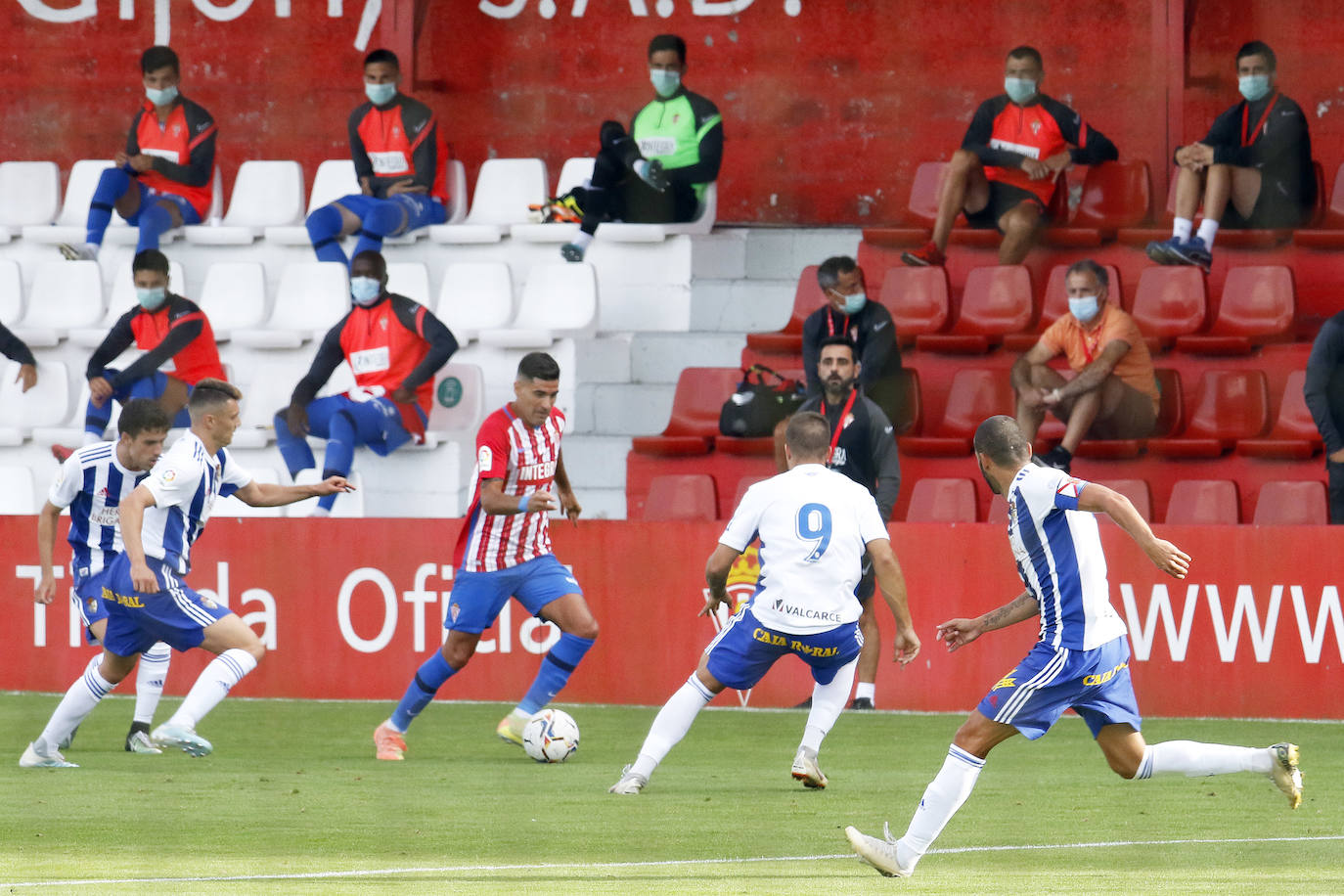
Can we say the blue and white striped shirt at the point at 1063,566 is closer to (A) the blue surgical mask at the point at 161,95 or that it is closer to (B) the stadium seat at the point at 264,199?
(A) the blue surgical mask at the point at 161,95

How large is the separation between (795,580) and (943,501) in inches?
201

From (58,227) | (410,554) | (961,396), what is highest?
(58,227)

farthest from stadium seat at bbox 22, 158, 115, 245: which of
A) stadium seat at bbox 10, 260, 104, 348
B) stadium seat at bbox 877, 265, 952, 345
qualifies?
stadium seat at bbox 877, 265, 952, 345

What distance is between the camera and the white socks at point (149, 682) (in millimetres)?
10312

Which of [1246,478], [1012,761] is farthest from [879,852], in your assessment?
[1246,478]

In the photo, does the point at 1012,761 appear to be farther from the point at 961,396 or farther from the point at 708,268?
the point at 708,268

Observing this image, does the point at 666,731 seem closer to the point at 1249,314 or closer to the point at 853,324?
the point at 853,324

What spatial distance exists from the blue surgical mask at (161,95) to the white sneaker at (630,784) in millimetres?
9713

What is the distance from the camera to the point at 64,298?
55.3ft

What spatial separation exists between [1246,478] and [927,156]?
476cm

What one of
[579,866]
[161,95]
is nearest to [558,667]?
[579,866]

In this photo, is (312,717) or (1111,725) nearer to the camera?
(1111,725)

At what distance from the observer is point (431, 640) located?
41.8 ft

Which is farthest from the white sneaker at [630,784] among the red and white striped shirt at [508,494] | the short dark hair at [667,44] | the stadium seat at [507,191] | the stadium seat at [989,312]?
the stadium seat at [507,191]
